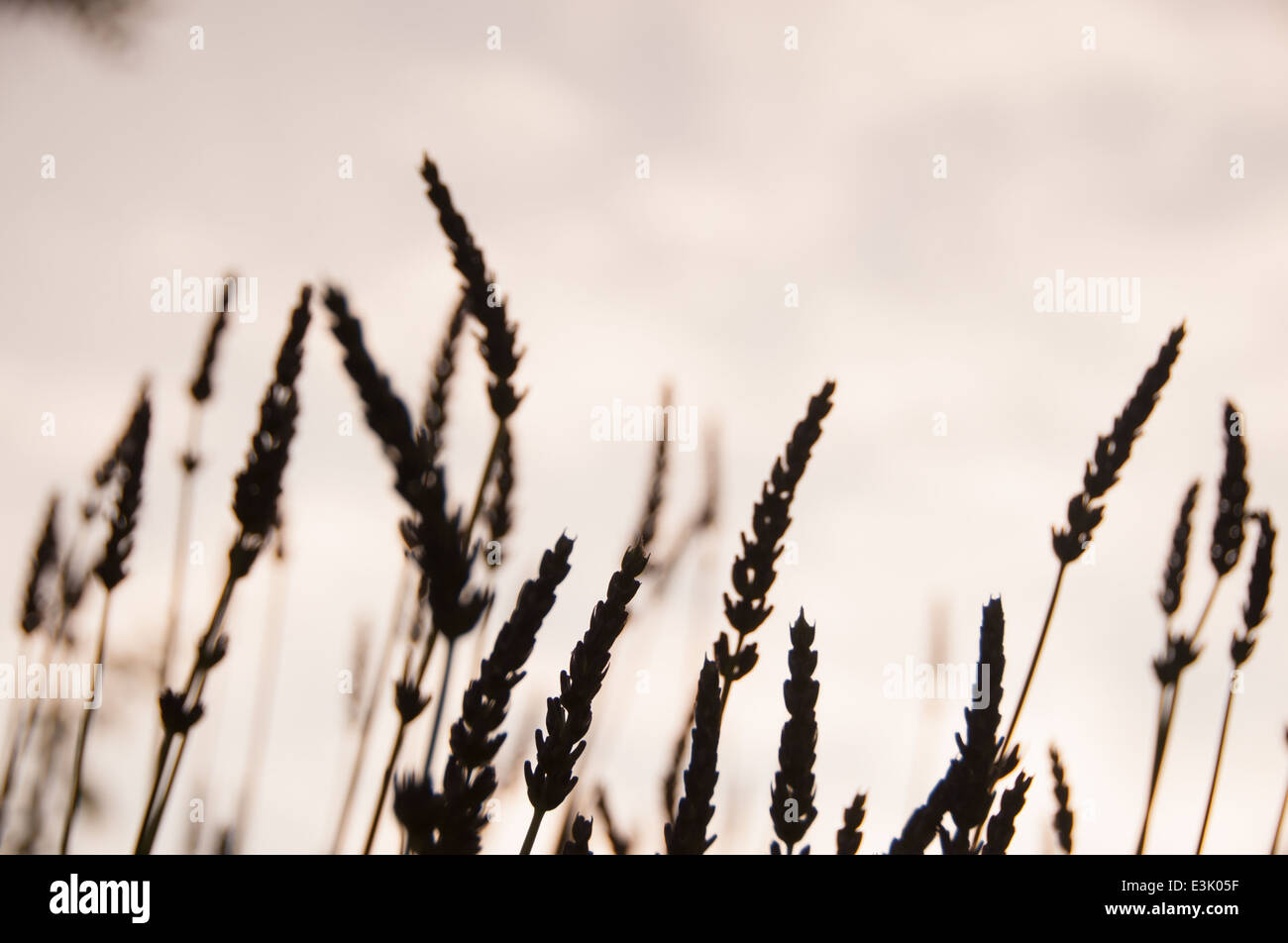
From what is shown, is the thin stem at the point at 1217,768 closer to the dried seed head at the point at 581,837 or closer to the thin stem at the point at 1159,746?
the thin stem at the point at 1159,746

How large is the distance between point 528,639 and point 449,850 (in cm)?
22


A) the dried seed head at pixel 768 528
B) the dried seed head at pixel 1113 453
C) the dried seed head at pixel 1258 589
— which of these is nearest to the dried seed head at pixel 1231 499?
the dried seed head at pixel 1258 589

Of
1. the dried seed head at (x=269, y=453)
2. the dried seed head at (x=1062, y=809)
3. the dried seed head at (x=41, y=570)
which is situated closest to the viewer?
the dried seed head at (x=269, y=453)

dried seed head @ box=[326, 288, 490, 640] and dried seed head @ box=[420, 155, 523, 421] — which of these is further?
dried seed head @ box=[420, 155, 523, 421]

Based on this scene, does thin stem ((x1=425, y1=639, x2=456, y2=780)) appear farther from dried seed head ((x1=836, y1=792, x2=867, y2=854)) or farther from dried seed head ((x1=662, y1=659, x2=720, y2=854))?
dried seed head ((x1=836, y1=792, x2=867, y2=854))

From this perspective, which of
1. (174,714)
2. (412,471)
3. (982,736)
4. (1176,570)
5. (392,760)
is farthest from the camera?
(1176,570)

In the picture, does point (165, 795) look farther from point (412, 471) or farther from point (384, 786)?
point (412, 471)

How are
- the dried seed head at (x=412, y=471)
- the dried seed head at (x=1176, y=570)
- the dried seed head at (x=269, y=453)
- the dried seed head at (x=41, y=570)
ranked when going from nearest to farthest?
the dried seed head at (x=412, y=471) → the dried seed head at (x=269, y=453) → the dried seed head at (x=1176, y=570) → the dried seed head at (x=41, y=570)

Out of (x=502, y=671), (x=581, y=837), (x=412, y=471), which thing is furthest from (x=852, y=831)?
(x=412, y=471)

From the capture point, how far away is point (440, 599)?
2.71 ft

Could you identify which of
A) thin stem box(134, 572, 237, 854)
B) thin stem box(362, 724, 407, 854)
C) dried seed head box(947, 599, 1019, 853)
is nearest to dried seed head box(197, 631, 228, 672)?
thin stem box(134, 572, 237, 854)
